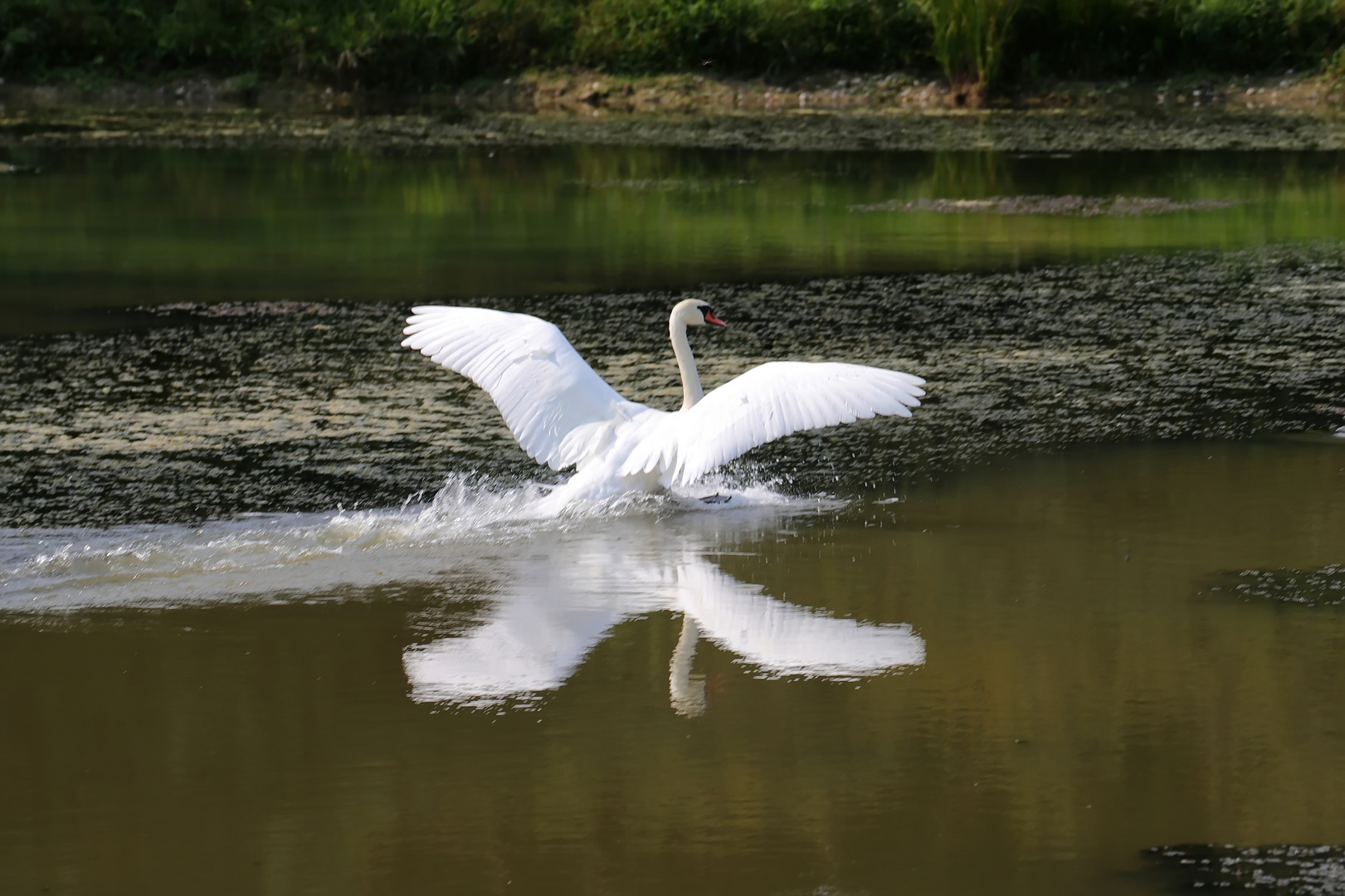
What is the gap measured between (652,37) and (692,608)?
29.5m

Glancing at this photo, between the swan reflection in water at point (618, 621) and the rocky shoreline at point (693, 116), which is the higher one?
the rocky shoreline at point (693, 116)

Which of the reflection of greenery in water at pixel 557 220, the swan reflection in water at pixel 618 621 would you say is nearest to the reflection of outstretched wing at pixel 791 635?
the swan reflection in water at pixel 618 621

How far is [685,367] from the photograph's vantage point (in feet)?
23.9

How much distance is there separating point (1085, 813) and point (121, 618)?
301 centimetres

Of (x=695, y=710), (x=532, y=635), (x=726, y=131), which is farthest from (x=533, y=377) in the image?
(x=726, y=131)

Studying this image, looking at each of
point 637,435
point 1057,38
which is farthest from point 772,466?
point 1057,38

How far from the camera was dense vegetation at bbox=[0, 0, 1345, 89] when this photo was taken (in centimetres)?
3056

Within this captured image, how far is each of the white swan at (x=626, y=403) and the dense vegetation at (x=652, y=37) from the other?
23228 mm

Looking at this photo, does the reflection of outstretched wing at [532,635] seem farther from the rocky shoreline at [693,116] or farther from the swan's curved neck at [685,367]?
the rocky shoreline at [693,116]

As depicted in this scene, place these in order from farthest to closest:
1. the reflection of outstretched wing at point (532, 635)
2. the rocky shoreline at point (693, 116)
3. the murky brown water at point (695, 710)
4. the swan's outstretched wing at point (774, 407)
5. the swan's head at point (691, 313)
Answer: the rocky shoreline at point (693, 116), the swan's head at point (691, 313), the swan's outstretched wing at point (774, 407), the reflection of outstretched wing at point (532, 635), the murky brown water at point (695, 710)

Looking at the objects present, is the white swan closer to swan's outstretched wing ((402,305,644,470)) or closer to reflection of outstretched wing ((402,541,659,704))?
swan's outstretched wing ((402,305,644,470))

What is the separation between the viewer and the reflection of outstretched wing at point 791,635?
5102 mm

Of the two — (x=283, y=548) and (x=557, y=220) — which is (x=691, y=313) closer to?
(x=283, y=548)

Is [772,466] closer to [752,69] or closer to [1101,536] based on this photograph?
[1101,536]
